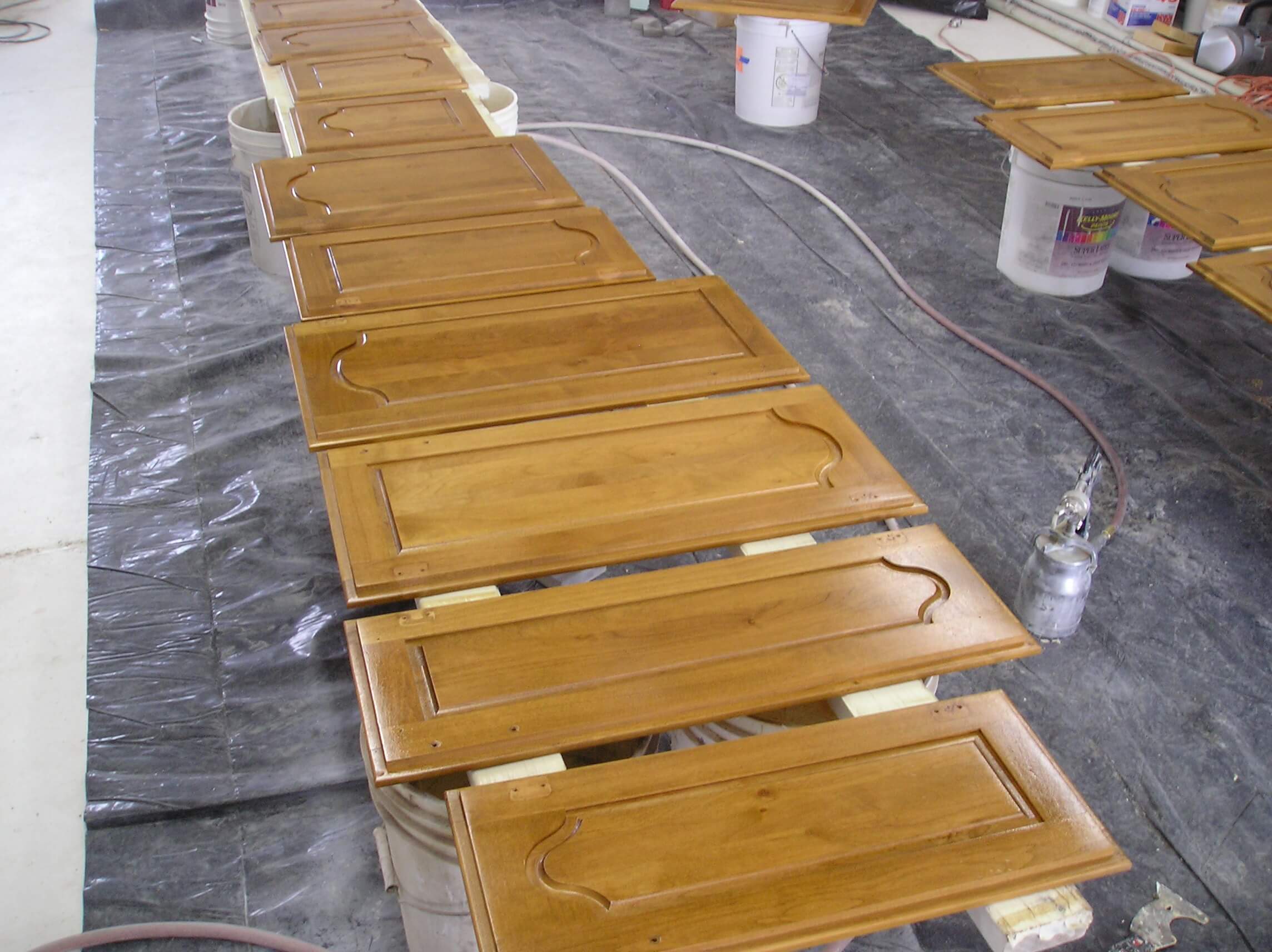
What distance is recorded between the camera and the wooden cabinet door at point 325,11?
11.0 feet

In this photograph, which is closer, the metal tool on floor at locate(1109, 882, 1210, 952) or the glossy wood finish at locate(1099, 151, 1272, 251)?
the metal tool on floor at locate(1109, 882, 1210, 952)

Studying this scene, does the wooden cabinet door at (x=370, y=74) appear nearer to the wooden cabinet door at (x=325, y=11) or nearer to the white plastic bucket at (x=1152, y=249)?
the wooden cabinet door at (x=325, y=11)

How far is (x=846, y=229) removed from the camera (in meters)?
3.53

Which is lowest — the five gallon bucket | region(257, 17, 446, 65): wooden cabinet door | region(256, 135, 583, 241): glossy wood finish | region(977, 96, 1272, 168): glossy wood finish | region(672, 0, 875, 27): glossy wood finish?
the five gallon bucket

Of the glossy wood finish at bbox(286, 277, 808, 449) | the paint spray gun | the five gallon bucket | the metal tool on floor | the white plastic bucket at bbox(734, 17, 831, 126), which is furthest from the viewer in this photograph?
the five gallon bucket

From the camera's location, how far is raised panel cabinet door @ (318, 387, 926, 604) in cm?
142

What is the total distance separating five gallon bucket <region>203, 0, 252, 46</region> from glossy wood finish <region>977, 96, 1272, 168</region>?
3.51m

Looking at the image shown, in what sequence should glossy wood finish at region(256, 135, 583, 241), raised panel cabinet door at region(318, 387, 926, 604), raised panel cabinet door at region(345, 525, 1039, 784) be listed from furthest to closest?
glossy wood finish at region(256, 135, 583, 241), raised panel cabinet door at region(318, 387, 926, 604), raised panel cabinet door at region(345, 525, 1039, 784)

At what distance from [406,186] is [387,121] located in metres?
0.41

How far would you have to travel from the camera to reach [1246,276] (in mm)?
2203

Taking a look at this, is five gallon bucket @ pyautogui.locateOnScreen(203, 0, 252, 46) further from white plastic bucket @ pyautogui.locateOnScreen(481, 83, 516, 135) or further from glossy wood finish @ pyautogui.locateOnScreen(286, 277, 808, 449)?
glossy wood finish @ pyautogui.locateOnScreen(286, 277, 808, 449)

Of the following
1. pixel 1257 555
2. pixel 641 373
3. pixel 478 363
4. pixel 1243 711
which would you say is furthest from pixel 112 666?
pixel 1257 555

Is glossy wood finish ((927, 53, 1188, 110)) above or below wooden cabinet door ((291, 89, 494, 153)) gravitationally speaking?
below

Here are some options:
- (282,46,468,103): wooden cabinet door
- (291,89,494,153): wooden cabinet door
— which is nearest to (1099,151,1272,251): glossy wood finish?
(291,89,494,153): wooden cabinet door
